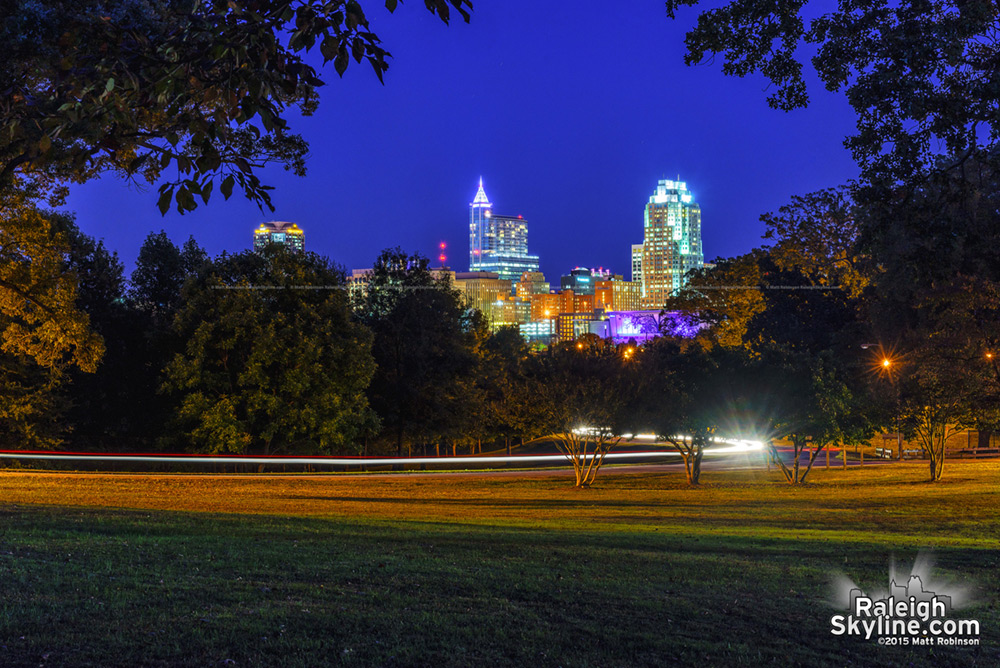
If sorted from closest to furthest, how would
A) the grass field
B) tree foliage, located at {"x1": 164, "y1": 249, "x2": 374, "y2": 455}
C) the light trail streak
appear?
the grass field
the light trail streak
tree foliage, located at {"x1": 164, "y1": 249, "x2": 374, "y2": 455}

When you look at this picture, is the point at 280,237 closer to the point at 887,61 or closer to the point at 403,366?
the point at 403,366

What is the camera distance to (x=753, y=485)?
34.1 metres

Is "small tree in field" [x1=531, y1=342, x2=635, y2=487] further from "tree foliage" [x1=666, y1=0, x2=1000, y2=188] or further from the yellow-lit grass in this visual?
"tree foliage" [x1=666, y1=0, x2=1000, y2=188]

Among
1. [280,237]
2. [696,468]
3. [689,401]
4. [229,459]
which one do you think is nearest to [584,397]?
[689,401]

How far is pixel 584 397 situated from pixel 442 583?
964 inches

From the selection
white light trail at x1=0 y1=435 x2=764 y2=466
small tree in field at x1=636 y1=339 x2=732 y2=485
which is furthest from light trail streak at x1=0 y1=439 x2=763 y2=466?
small tree in field at x1=636 y1=339 x2=732 y2=485

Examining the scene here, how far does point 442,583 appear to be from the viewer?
31.0 feet

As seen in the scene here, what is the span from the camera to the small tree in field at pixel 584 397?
33688 mm

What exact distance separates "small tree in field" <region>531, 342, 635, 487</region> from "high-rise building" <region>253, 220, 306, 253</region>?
19181 millimetres

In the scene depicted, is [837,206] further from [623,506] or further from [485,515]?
[485,515]

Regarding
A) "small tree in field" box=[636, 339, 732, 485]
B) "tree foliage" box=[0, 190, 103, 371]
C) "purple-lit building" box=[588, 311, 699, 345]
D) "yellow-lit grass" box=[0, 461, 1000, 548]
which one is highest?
"purple-lit building" box=[588, 311, 699, 345]

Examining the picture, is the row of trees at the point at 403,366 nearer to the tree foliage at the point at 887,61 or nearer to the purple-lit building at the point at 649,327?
the tree foliage at the point at 887,61

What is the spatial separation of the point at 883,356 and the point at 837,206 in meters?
20.0

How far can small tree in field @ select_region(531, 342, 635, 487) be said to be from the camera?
33.7 metres
